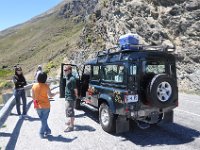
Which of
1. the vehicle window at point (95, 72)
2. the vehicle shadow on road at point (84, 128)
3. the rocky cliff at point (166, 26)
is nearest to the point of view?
the vehicle shadow on road at point (84, 128)

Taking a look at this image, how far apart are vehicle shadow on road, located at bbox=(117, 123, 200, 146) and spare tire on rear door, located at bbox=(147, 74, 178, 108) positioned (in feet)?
3.00

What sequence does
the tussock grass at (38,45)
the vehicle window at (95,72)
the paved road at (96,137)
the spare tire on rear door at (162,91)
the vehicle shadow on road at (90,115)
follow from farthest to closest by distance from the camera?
1. the tussock grass at (38,45)
2. the vehicle shadow on road at (90,115)
3. the vehicle window at (95,72)
4. the spare tire on rear door at (162,91)
5. the paved road at (96,137)

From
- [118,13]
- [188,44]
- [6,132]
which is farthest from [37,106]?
[118,13]

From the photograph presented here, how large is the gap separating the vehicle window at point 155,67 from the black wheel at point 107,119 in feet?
5.27

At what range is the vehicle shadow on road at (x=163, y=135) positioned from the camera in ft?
27.9

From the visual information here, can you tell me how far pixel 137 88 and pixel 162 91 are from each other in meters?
0.70

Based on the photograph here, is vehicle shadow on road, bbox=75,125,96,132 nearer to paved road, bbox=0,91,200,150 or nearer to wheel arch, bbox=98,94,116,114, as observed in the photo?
paved road, bbox=0,91,200,150

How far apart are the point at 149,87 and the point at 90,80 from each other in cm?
336

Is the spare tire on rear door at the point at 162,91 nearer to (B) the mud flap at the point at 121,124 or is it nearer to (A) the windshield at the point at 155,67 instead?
(A) the windshield at the point at 155,67

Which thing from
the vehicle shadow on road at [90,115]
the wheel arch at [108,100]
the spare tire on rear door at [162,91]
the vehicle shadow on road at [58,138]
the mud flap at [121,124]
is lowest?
the vehicle shadow on road at [58,138]

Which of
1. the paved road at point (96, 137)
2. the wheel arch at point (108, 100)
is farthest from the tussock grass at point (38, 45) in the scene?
the wheel arch at point (108, 100)

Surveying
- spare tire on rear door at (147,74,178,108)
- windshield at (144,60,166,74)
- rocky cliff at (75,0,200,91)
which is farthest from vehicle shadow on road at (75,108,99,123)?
rocky cliff at (75,0,200,91)

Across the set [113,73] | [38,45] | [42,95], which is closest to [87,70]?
[113,73]

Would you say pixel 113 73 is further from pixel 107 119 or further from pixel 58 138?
pixel 58 138
